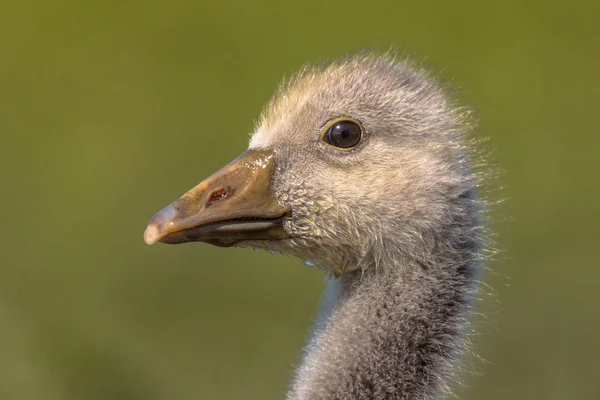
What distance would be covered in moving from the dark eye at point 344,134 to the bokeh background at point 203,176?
2998 millimetres

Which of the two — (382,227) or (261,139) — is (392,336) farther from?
(261,139)

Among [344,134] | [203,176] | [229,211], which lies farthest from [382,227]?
[203,176]

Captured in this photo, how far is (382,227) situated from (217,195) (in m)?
0.62

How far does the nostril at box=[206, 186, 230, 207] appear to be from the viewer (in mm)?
4234

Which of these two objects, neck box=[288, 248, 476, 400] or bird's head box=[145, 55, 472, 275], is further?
bird's head box=[145, 55, 472, 275]

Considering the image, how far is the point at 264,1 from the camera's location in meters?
12.0

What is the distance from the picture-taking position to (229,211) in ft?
13.9

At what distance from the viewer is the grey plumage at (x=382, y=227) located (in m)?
4.07

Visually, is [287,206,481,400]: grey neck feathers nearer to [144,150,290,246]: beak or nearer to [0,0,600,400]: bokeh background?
[144,150,290,246]: beak

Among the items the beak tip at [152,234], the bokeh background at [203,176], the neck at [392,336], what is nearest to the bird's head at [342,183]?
the beak tip at [152,234]

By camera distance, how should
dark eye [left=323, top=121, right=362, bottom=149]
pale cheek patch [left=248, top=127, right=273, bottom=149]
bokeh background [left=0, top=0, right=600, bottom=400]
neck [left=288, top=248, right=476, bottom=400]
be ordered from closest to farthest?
neck [left=288, top=248, right=476, bottom=400] → dark eye [left=323, top=121, right=362, bottom=149] → pale cheek patch [left=248, top=127, right=273, bottom=149] → bokeh background [left=0, top=0, right=600, bottom=400]


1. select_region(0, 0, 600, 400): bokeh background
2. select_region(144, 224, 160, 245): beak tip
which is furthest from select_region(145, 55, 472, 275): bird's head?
select_region(0, 0, 600, 400): bokeh background

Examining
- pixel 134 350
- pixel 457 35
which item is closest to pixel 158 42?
pixel 457 35

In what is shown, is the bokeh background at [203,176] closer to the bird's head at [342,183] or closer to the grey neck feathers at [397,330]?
the bird's head at [342,183]
